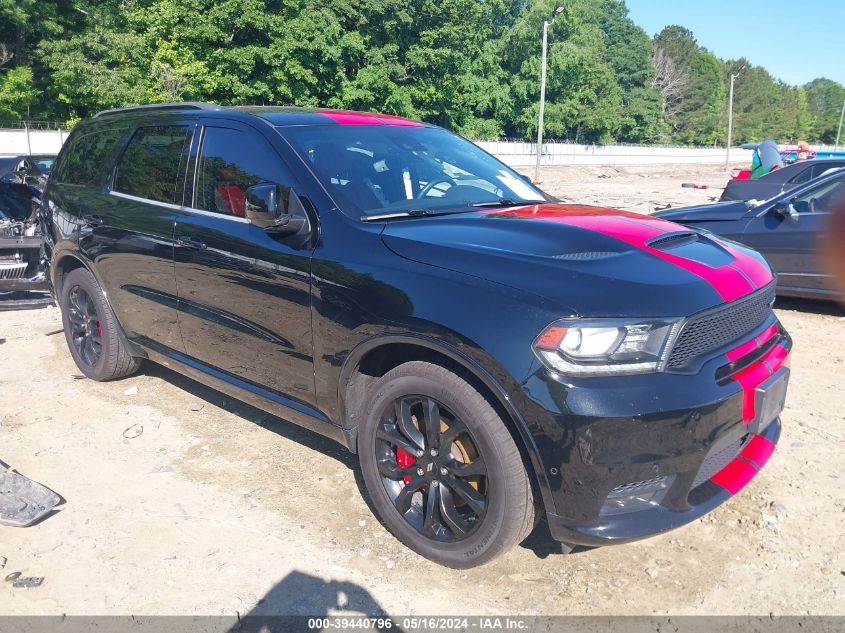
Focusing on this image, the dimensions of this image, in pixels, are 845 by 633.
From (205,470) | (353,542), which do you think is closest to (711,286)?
(353,542)

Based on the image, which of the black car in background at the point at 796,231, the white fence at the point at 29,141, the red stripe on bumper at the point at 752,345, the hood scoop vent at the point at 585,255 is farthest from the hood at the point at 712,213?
the white fence at the point at 29,141

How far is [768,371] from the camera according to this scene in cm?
290

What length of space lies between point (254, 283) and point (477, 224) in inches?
45.3

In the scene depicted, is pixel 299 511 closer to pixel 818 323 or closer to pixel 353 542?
pixel 353 542

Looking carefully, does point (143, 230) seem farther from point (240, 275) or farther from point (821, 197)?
Result: point (821, 197)

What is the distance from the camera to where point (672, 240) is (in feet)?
10.2

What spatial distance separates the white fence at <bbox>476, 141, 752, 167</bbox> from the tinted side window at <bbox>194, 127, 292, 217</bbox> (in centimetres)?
3924

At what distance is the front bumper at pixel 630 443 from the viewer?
8.05 ft

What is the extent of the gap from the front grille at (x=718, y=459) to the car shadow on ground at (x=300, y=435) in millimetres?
635

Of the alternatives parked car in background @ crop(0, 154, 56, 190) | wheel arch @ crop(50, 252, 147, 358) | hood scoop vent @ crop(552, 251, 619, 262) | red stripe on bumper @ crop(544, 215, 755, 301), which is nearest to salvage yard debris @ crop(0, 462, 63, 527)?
wheel arch @ crop(50, 252, 147, 358)

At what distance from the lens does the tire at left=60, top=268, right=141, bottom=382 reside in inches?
193

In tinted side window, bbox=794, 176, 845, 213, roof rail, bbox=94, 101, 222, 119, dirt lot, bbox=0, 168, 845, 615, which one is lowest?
dirt lot, bbox=0, 168, 845, 615

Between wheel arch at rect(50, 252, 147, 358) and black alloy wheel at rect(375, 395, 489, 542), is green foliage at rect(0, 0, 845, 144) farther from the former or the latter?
black alloy wheel at rect(375, 395, 489, 542)

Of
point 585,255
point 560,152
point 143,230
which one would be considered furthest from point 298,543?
point 560,152
